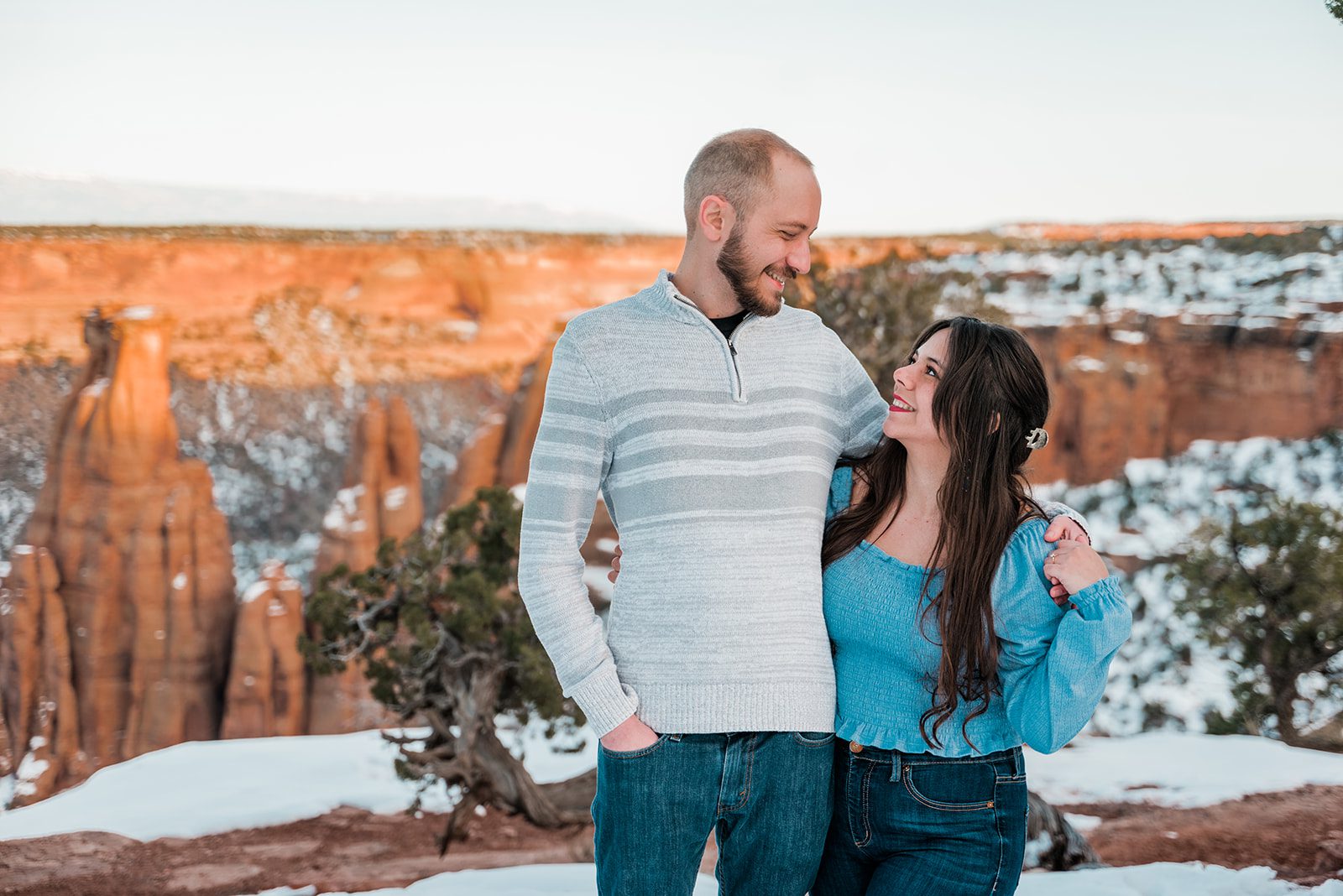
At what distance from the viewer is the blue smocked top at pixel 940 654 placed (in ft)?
6.34

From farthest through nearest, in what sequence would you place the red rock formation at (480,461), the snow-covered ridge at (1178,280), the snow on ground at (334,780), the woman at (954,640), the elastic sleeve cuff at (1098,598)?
the snow-covered ridge at (1178,280) → the red rock formation at (480,461) → the snow on ground at (334,780) → the woman at (954,640) → the elastic sleeve cuff at (1098,598)

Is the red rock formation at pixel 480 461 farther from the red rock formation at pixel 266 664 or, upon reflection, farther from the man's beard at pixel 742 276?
the man's beard at pixel 742 276

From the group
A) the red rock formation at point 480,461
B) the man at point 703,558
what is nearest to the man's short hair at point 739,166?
the man at point 703,558

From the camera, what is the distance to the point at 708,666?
78.2 inches

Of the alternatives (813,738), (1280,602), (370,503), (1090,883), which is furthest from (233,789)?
(370,503)

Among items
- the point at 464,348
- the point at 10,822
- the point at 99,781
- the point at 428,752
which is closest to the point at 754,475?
the point at 428,752

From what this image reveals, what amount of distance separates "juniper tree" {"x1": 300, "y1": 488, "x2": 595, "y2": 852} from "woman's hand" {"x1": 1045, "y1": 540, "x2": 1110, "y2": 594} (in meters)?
5.57

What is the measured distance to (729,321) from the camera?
7.25ft

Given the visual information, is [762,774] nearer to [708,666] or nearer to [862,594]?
[708,666]

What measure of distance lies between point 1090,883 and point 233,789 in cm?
691

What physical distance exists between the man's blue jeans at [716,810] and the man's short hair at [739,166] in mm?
1085

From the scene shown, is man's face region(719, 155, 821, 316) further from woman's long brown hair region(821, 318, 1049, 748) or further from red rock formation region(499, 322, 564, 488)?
red rock formation region(499, 322, 564, 488)

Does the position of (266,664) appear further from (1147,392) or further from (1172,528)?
(1147,392)

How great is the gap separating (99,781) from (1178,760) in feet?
28.9
